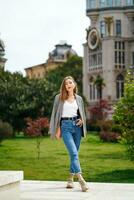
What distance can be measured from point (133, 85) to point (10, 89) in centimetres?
3530

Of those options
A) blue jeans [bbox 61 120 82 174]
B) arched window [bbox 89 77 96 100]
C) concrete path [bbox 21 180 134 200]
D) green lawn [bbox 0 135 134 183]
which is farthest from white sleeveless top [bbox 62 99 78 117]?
arched window [bbox 89 77 96 100]

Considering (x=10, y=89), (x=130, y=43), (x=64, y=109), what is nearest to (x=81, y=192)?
(x=64, y=109)

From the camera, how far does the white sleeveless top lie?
34.0 feet

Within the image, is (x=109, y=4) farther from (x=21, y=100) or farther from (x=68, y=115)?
(x=68, y=115)

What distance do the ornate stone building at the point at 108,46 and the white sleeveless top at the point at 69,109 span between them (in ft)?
249

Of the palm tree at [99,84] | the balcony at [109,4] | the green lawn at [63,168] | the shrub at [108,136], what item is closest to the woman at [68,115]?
the green lawn at [63,168]

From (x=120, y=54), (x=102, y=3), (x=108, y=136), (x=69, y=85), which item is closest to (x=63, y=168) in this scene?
(x=69, y=85)

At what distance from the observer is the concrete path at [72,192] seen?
9398 millimetres

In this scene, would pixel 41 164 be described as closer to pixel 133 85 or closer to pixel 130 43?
pixel 133 85

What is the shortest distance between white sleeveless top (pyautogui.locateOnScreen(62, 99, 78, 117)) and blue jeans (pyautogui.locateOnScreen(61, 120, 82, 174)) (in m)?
0.11

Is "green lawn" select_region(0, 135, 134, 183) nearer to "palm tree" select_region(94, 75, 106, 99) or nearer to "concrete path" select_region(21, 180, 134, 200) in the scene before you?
"concrete path" select_region(21, 180, 134, 200)

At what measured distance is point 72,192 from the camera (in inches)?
394

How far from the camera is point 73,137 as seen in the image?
34.3 ft

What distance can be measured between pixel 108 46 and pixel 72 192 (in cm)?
7793
